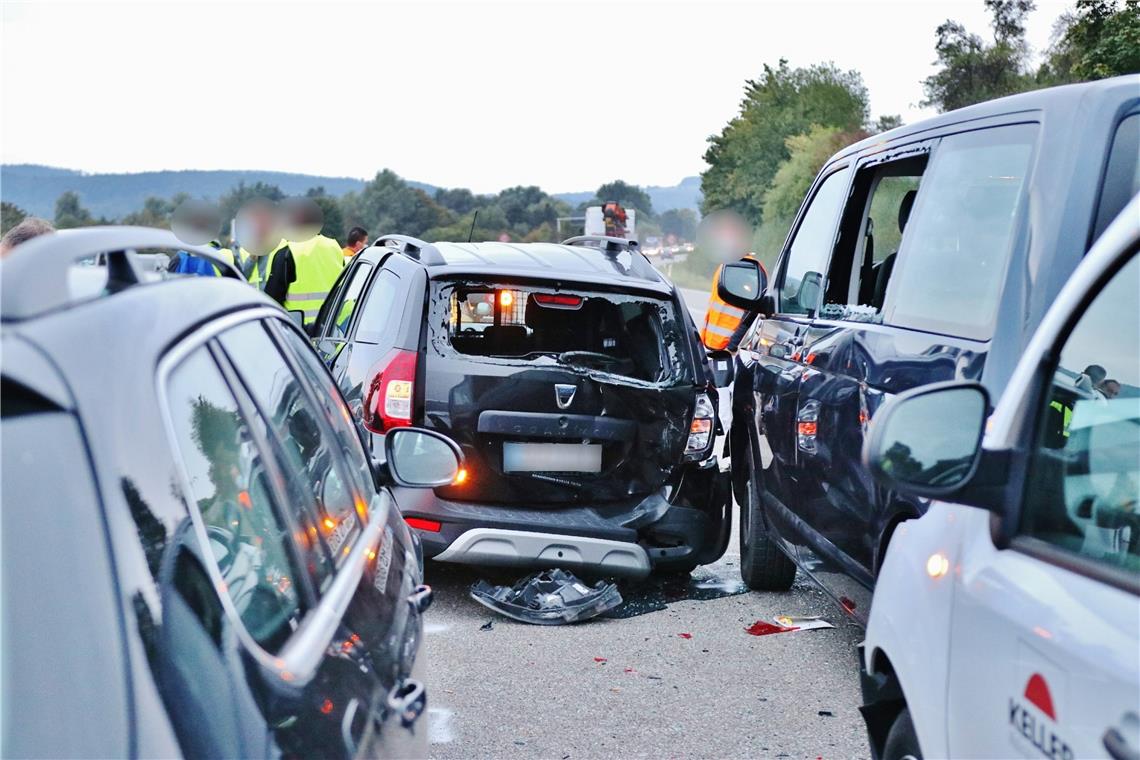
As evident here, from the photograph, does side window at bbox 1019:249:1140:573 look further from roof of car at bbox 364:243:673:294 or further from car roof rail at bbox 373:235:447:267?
car roof rail at bbox 373:235:447:267

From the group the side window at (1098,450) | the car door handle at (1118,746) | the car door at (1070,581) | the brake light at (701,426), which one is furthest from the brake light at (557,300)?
the car door handle at (1118,746)

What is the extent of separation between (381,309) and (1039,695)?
5.57 meters

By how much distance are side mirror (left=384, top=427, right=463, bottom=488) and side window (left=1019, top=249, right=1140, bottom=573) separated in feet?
5.55

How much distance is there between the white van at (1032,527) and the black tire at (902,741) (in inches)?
0.7

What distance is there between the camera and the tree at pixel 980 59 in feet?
217

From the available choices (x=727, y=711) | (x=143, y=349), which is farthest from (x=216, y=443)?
(x=727, y=711)

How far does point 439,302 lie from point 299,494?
14.4ft

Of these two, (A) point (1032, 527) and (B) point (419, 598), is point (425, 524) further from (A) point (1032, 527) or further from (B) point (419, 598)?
(A) point (1032, 527)

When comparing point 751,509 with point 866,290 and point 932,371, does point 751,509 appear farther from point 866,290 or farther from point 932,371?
point 932,371

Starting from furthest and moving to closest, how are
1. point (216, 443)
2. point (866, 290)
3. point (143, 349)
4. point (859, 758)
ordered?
point (866, 290)
point (859, 758)
point (216, 443)
point (143, 349)

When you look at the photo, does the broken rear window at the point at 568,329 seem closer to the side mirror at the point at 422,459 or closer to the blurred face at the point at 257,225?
the side mirror at the point at 422,459

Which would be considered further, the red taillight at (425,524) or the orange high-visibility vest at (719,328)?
the orange high-visibility vest at (719,328)

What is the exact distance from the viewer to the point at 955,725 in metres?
2.47

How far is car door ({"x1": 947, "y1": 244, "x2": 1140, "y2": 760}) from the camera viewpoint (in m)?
1.87
